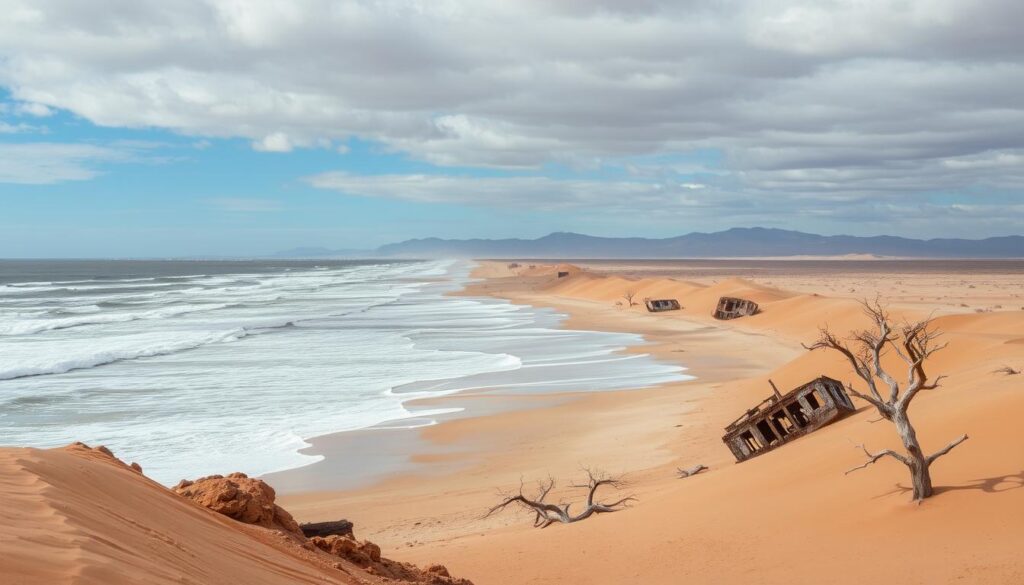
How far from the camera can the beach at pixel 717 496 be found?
9.74 metres

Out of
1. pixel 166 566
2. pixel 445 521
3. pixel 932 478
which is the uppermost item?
pixel 166 566

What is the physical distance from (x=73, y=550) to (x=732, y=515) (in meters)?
8.58

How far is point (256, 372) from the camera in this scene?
2847 cm

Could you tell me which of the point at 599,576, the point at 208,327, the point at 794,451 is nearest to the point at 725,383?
the point at 794,451

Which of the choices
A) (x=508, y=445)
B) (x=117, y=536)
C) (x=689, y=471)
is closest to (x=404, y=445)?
(x=508, y=445)

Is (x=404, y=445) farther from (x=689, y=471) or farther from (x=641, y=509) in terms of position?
(x=641, y=509)

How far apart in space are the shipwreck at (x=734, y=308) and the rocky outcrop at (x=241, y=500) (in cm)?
4118

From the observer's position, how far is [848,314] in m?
39.3

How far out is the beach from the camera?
9742mm

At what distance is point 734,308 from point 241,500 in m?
42.8

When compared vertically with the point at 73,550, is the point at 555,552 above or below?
below

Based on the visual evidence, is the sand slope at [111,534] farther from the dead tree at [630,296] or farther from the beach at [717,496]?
the dead tree at [630,296]

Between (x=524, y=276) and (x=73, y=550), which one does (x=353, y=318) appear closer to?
(x=73, y=550)

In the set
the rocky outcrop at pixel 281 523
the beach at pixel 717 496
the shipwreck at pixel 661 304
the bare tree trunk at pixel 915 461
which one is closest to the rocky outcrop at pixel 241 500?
the rocky outcrop at pixel 281 523
